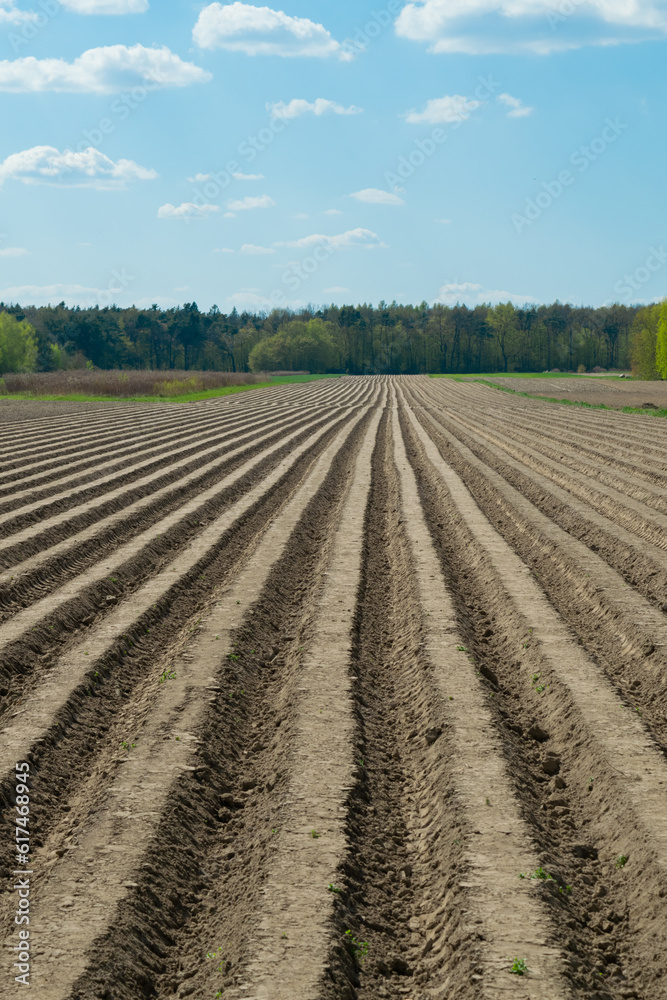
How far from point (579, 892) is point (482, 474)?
10.6 metres

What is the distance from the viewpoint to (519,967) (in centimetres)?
271

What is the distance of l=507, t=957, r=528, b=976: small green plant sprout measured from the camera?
2.69 m

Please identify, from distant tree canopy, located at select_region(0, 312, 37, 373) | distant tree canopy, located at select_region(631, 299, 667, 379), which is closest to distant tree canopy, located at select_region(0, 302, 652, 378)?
distant tree canopy, located at select_region(0, 312, 37, 373)

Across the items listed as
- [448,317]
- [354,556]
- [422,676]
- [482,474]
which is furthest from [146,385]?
[448,317]

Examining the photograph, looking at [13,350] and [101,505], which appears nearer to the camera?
[101,505]

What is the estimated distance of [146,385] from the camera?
133 feet

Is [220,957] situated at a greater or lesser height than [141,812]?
lesser

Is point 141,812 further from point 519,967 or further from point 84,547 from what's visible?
point 84,547

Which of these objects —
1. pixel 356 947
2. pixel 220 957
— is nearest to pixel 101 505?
pixel 220 957

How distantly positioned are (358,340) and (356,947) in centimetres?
10954

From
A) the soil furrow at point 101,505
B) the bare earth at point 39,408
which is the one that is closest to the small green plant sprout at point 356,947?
the soil furrow at point 101,505

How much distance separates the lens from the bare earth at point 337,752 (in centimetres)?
287

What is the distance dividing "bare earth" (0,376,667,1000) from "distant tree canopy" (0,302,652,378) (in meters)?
82.7

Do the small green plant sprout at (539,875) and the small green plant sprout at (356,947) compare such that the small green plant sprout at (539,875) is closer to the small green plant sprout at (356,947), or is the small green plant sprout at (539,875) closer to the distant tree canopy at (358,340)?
the small green plant sprout at (356,947)
